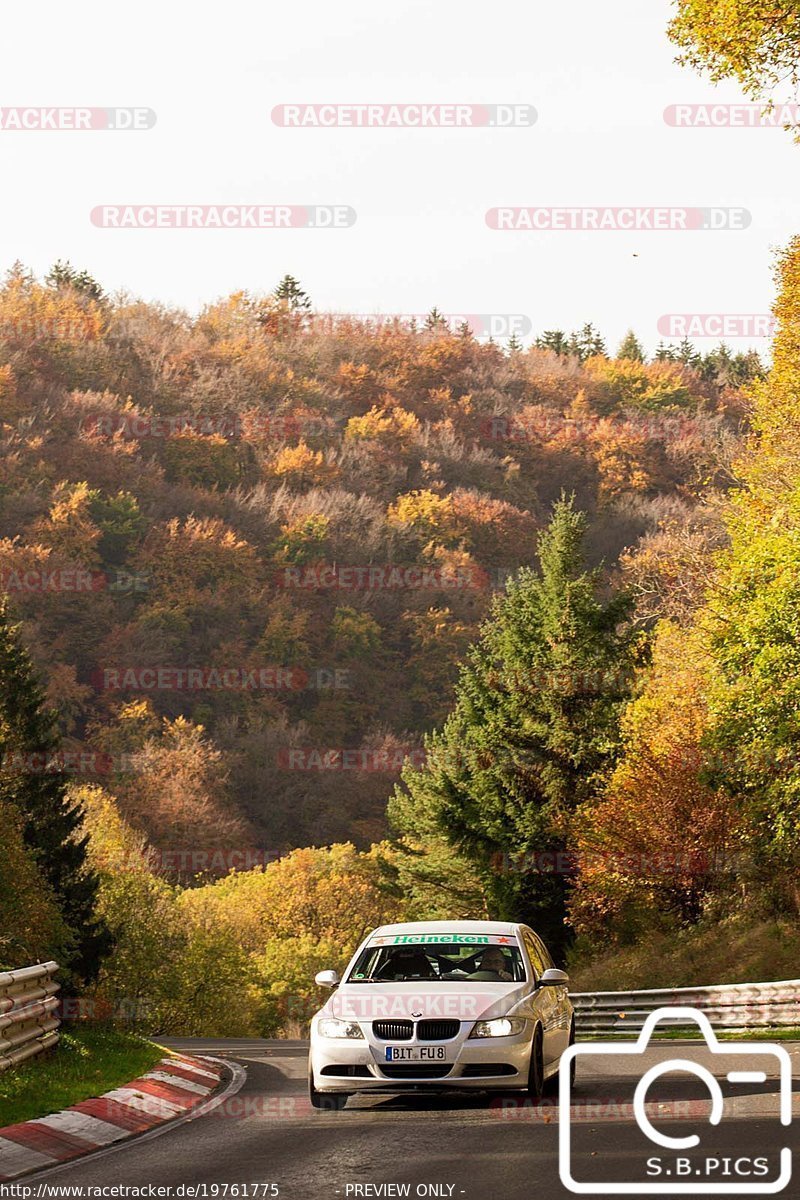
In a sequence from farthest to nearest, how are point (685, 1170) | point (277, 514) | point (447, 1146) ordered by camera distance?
1. point (277, 514)
2. point (447, 1146)
3. point (685, 1170)

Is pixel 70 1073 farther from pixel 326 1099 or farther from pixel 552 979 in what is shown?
pixel 552 979

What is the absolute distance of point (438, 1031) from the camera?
12000 millimetres

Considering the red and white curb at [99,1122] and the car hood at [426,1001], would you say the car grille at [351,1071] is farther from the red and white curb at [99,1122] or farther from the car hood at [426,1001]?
the red and white curb at [99,1122]

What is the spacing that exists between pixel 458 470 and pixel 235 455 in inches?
809

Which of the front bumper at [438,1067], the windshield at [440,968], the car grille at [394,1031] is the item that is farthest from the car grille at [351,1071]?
the windshield at [440,968]

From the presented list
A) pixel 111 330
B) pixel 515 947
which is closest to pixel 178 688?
pixel 111 330

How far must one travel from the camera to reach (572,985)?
4378cm

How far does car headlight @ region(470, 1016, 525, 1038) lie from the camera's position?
1202 centimetres

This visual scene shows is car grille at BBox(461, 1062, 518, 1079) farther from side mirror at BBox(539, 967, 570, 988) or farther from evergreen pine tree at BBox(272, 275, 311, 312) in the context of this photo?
evergreen pine tree at BBox(272, 275, 311, 312)

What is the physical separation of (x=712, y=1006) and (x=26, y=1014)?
16810 mm

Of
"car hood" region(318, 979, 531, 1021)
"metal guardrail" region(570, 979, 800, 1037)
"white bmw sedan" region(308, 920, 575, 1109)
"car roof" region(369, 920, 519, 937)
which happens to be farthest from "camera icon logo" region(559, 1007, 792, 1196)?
"metal guardrail" region(570, 979, 800, 1037)

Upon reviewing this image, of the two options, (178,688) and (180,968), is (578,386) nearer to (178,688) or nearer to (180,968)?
(178,688)

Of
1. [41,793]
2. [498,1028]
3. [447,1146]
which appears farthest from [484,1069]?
[41,793]

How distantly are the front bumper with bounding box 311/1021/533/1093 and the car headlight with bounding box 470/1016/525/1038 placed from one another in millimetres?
38
